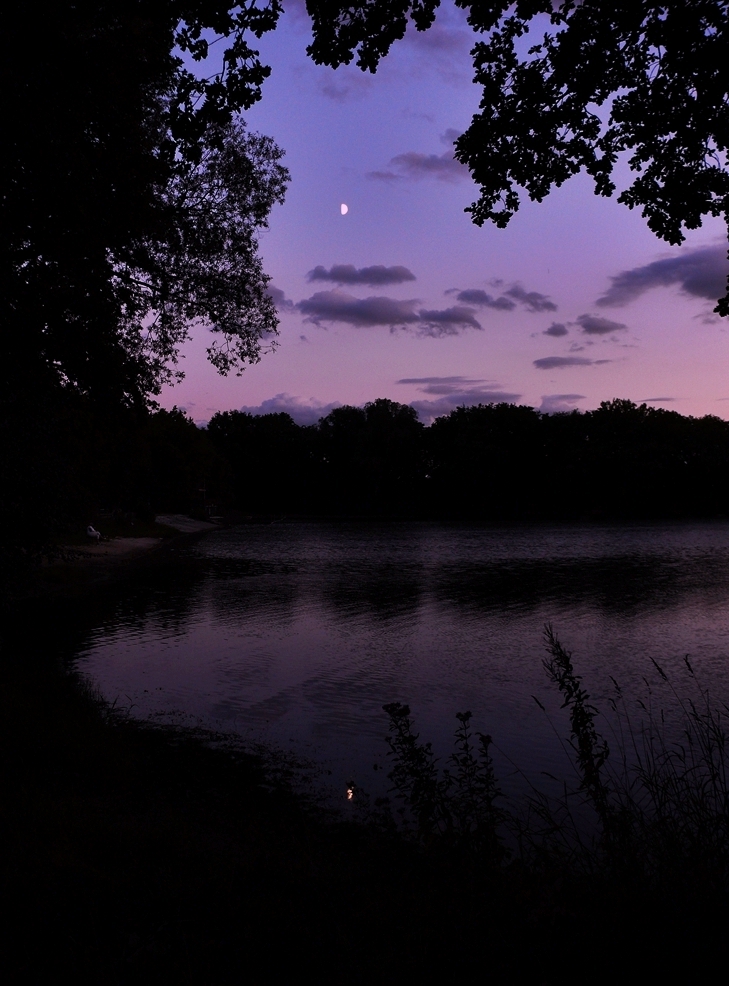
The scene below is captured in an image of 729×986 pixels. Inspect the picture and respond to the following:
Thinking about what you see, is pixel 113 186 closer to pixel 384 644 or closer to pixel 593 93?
pixel 593 93

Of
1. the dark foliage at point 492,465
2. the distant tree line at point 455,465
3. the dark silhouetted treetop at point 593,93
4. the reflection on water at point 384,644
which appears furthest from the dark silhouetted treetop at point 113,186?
the dark foliage at point 492,465

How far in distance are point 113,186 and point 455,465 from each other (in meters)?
133

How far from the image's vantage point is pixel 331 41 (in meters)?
9.52

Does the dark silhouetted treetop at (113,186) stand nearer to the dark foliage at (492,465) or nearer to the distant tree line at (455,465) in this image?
the distant tree line at (455,465)

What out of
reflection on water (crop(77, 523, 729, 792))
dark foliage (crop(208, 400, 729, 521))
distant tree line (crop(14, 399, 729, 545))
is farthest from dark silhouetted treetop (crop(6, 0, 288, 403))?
dark foliage (crop(208, 400, 729, 521))

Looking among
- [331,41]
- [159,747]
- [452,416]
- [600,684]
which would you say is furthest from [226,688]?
[452,416]

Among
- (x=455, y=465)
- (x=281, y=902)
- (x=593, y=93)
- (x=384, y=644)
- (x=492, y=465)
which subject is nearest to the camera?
(x=281, y=902)

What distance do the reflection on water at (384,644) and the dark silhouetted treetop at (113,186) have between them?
662 centimetres

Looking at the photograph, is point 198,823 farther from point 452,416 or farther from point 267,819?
point 452,416

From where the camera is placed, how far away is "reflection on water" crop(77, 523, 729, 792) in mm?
13719

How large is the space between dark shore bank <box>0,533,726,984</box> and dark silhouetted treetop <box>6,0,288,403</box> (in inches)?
305

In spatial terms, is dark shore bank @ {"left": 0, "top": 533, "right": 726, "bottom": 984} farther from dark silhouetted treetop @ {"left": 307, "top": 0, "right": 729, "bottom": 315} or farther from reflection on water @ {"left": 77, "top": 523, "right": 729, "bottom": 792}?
dark silhouetted treetop @ {"left": 307, "top": 0, "right": 729, "bottom": 315}

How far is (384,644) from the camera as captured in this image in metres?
21.2

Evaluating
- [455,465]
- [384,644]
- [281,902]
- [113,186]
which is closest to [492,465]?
[455,465]
